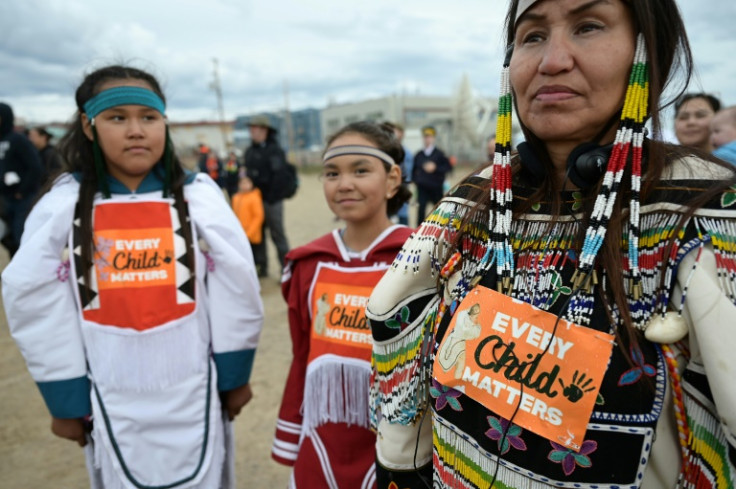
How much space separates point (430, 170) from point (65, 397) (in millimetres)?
6492

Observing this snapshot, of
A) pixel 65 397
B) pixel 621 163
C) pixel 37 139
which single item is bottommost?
pixel 65 397

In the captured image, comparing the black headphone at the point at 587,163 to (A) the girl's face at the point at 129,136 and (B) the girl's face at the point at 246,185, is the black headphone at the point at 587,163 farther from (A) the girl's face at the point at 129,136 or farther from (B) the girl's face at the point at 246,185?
(B) the girl's face at the point at 246,185

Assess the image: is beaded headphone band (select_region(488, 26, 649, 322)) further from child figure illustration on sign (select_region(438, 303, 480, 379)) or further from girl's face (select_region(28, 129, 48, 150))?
girl's face (select_region(28, 129, 48, 150))

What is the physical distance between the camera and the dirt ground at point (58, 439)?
2.73 metres

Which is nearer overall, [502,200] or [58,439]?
[502,200]

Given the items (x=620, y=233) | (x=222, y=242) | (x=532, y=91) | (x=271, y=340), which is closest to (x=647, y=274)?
(x=620, y=233)

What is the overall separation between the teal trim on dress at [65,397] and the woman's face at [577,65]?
5.83 ft

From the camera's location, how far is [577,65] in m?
0.90

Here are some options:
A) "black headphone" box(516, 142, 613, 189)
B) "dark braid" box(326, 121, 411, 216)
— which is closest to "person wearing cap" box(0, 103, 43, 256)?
"dark braid" box(326, 121, 411, 216)

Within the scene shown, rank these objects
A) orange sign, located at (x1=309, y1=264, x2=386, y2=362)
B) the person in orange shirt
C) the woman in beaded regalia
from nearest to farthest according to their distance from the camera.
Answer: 1. the woman in beaded regalia
2. orange sign, located at (x1=309, y1=264, x2=386, y2=362)
3. the person in orange shirt

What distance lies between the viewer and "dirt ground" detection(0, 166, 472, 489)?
2.73 metres

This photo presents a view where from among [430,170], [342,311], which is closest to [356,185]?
[342,311]

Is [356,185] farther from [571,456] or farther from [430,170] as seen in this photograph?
[430,170]

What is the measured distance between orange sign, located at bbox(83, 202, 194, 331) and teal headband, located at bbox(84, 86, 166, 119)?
36 cm
